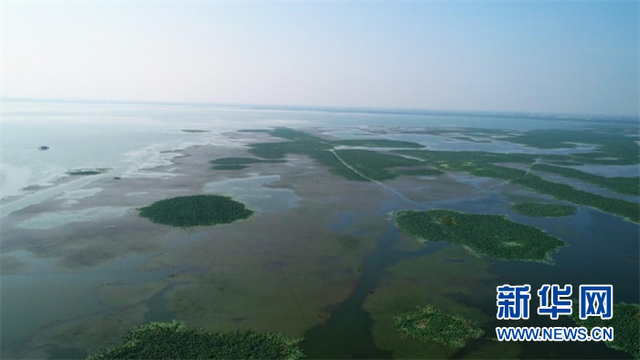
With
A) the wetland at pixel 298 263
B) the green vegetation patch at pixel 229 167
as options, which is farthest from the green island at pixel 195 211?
the green vegetation patch at pixel 229 167

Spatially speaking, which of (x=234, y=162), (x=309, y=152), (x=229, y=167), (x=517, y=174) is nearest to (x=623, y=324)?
(x=517, y=174)

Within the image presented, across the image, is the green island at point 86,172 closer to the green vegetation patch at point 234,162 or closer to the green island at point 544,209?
the green vegetation patch at point 234,162

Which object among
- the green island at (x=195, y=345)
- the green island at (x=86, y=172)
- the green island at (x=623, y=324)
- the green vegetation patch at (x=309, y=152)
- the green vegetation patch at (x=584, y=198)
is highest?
the green vegetation patch at (x=309, y=152)

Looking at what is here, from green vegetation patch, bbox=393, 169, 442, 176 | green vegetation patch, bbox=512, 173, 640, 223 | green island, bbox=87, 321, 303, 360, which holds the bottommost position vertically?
green island, bbox=87, 321, 303, 360

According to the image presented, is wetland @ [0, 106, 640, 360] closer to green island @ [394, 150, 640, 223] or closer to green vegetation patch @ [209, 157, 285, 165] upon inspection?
green island @ [394, 150, 640, 223]

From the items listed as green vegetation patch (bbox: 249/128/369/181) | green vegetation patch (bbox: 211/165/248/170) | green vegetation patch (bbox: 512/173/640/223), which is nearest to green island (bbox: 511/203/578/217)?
green vegetation patch (bbox: 512/173/640/223)

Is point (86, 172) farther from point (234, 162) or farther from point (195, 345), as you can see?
point (195, 345)
